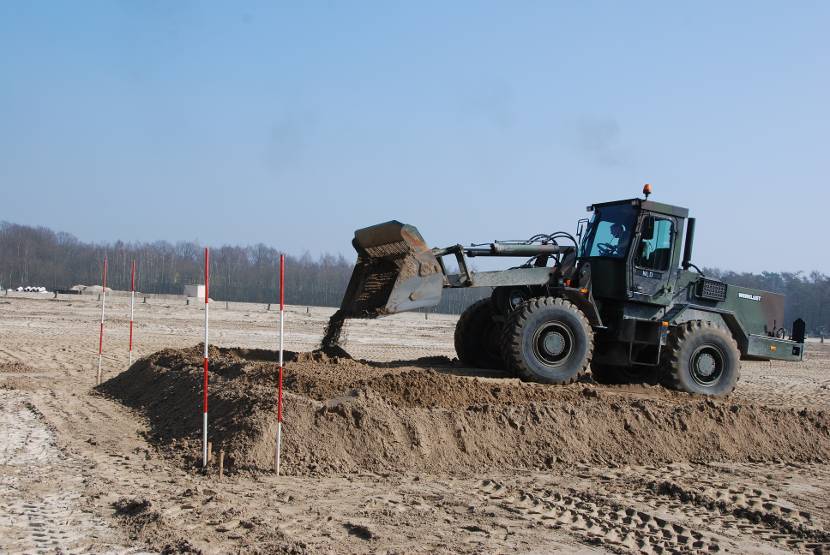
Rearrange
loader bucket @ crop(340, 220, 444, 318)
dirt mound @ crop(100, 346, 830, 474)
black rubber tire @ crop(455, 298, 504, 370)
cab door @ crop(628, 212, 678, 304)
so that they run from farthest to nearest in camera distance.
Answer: black rubber tire @ crop(455, 298, 504, 370), cab door @ crop(628, 212, 678, 304), loader bucket @ crop(340, 220, 444, 318), dirt mound @ crop(100, 346, 830, 474)

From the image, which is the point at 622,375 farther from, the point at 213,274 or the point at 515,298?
the point at 213,274

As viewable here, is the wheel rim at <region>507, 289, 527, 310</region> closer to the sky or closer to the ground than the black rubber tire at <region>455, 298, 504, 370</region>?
closer to the sky

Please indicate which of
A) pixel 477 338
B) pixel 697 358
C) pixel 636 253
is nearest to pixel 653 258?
pixel 636 253

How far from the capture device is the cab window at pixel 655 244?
12047 millimetres

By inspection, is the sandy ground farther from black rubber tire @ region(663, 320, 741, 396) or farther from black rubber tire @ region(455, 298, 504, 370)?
black rubber tire @ region(455, 298, 504, 370)

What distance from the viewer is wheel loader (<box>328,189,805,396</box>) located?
1094cm

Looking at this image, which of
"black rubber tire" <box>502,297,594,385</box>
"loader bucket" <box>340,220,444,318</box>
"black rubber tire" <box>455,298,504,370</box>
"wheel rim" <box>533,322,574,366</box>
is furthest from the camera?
"black rubber tire" <box>455,298,504,370</box>

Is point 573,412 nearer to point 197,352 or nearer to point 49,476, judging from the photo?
point 49,476

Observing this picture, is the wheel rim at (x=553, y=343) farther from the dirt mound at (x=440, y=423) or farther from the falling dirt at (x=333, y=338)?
the falling dirt at (x=333, y=338)

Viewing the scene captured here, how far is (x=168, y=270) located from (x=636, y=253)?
93685mm

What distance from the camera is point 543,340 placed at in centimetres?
1109

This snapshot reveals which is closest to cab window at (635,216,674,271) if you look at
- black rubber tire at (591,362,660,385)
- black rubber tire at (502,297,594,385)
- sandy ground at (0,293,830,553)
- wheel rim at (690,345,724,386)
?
wheel rim at (690,345,724,386)

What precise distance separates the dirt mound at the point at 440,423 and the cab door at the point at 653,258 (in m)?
1.58

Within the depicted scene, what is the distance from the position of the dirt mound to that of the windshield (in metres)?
2.21
